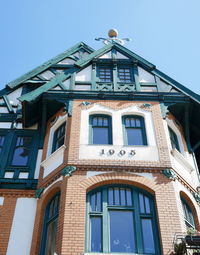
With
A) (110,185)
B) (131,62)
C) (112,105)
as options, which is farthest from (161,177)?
(131,62)

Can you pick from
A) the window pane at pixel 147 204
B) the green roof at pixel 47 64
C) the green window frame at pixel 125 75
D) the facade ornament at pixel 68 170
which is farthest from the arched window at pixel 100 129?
the green roof at pixel 47 64

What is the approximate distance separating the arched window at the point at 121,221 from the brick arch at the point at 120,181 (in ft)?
0.52

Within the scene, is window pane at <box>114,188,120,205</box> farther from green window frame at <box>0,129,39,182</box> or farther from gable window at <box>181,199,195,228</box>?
green window frame at <box>0,129,39,182</box>

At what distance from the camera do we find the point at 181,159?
513 inches

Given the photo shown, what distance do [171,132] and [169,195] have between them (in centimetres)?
394

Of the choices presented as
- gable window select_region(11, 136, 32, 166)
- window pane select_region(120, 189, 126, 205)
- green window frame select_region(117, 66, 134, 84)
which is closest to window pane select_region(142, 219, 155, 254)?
window pane select_region(120, 189, 126, 205)

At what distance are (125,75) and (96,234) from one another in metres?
8.49

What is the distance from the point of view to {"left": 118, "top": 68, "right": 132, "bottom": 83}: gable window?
1641cm

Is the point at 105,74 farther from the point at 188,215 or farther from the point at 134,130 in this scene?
the point at 188,215

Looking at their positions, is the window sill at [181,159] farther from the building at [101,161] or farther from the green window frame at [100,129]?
the green window frame at [100,129]

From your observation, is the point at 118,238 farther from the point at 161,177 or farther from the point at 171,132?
the point at 171,132

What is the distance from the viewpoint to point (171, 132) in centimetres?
1453

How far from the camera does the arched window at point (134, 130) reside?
13242mm

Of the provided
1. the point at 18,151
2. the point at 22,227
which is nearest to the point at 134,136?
the point at 18,151
